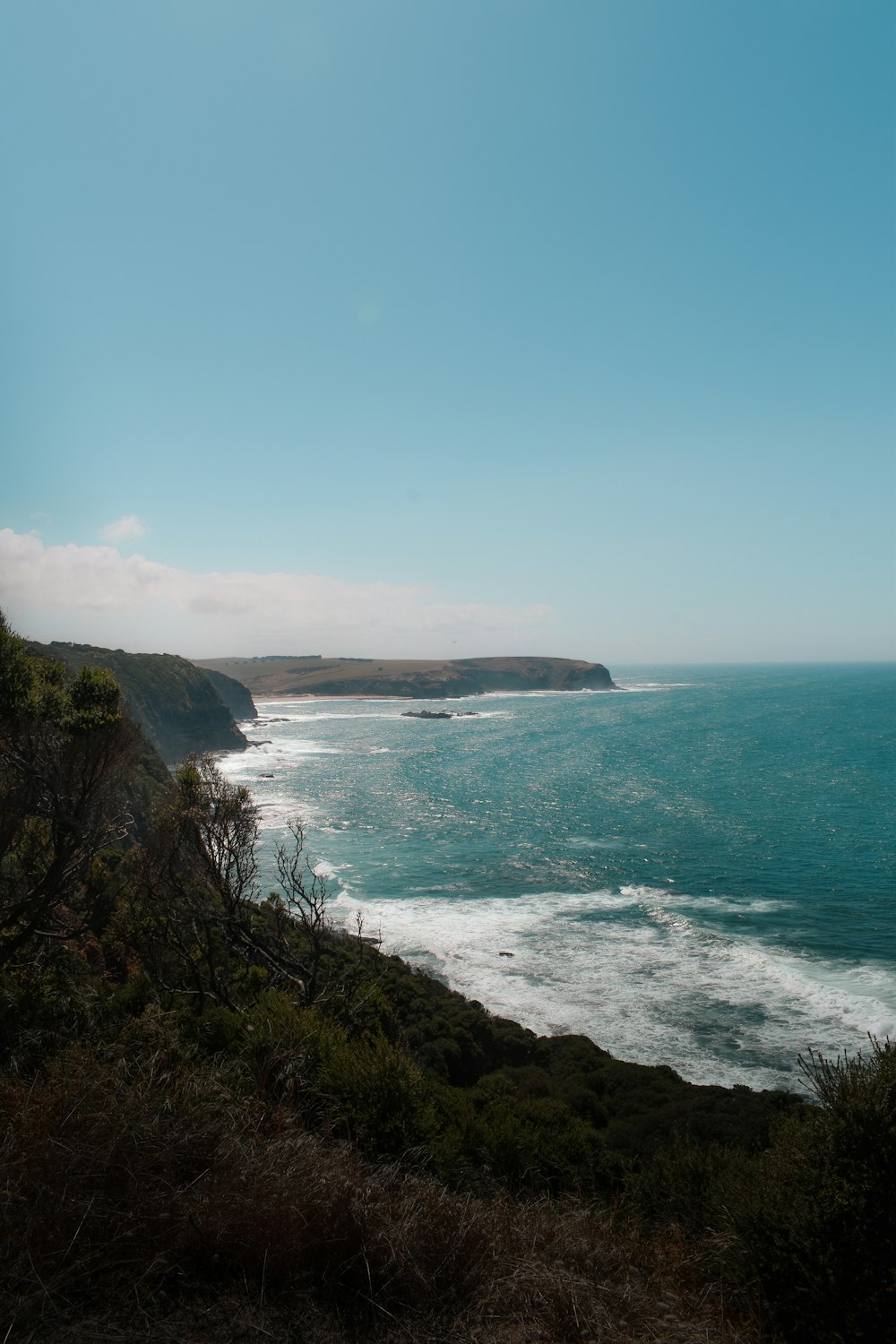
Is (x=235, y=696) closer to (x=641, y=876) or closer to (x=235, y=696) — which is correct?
(x=235, y=696)

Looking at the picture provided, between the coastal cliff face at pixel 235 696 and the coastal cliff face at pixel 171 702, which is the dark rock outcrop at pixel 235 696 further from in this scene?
the coastal cliff face at pixel 171 702

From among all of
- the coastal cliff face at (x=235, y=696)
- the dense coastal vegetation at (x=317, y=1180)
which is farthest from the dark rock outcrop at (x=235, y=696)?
the dense coastal vegetation at (x=317, y=1180)

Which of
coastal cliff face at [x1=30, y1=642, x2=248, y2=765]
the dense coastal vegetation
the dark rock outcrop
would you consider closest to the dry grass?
the dense coastal vegetation

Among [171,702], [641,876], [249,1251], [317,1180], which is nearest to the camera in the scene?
[249,1251]

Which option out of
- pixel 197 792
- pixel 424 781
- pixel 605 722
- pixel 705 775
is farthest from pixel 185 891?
pixel 605 722

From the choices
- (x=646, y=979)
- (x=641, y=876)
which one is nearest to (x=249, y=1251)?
(x=646, y=979)

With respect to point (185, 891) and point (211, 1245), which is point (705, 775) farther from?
point (211, 1245)

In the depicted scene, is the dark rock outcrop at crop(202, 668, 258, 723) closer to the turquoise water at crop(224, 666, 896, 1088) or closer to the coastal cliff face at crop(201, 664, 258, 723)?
the coastal cliff face at crop(201, 664, 258, 723)
